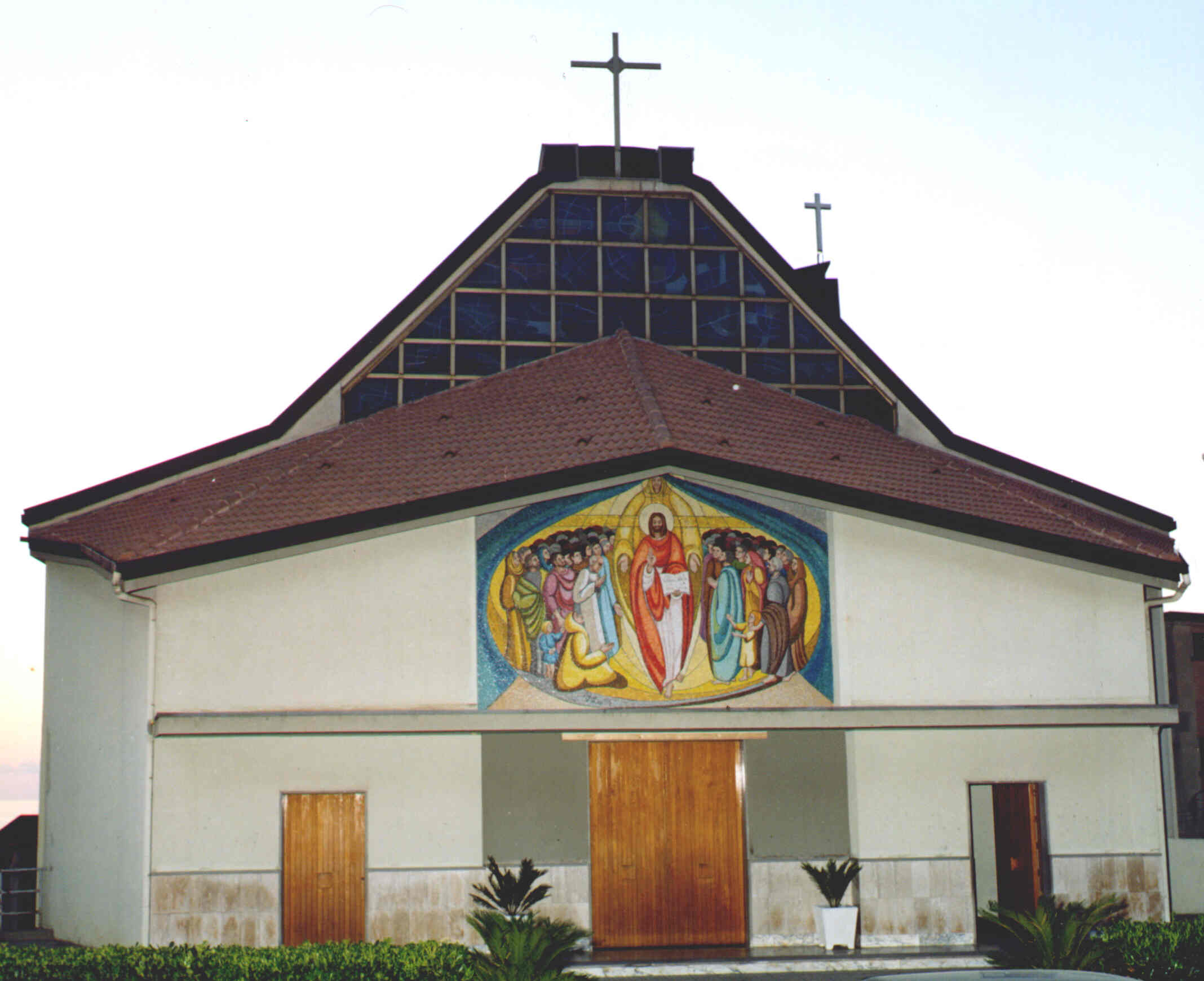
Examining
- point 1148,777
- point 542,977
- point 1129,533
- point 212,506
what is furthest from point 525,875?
point 1129,533

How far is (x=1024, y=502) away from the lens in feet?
77.9

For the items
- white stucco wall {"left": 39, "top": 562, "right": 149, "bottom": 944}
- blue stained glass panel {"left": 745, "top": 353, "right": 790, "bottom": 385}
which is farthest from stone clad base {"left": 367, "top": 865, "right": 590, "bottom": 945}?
blue stained glass panel {"left": 745, "top": 353, "right": 790, "bottom": 385}

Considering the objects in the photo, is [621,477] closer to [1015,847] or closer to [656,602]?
[656,602]

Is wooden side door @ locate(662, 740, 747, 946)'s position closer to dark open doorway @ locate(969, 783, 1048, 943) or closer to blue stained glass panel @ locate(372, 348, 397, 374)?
dark open doorway @ locate(969, 783, 1048, 943)

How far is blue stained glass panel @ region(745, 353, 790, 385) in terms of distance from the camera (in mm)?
26906

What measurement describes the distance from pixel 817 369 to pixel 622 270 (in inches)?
155

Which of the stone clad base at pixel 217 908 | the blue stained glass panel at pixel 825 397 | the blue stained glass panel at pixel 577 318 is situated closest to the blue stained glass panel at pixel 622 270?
the blue stained glass panel at pixel 577 318

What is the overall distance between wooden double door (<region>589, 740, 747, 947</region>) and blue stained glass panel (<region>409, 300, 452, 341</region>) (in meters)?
8.69

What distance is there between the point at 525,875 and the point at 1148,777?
8868 millimetres

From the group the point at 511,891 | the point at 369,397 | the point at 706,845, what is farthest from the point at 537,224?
the point at 511,891

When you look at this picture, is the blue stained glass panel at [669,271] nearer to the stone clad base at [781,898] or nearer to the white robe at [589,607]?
the white robe at [589,607]

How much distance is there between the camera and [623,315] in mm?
26922

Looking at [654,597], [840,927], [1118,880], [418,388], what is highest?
[418,388]

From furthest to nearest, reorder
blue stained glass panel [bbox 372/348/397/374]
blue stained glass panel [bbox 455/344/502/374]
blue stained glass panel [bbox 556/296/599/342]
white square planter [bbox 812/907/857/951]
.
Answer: blue stained glass panel [bbox 556/296/599/342]
blue stained glass panel [bbox 455/344/502/374]
blue stained glass panel [bbox 372/348/397/374]
white square planter [bbox 812/907/857/951]
